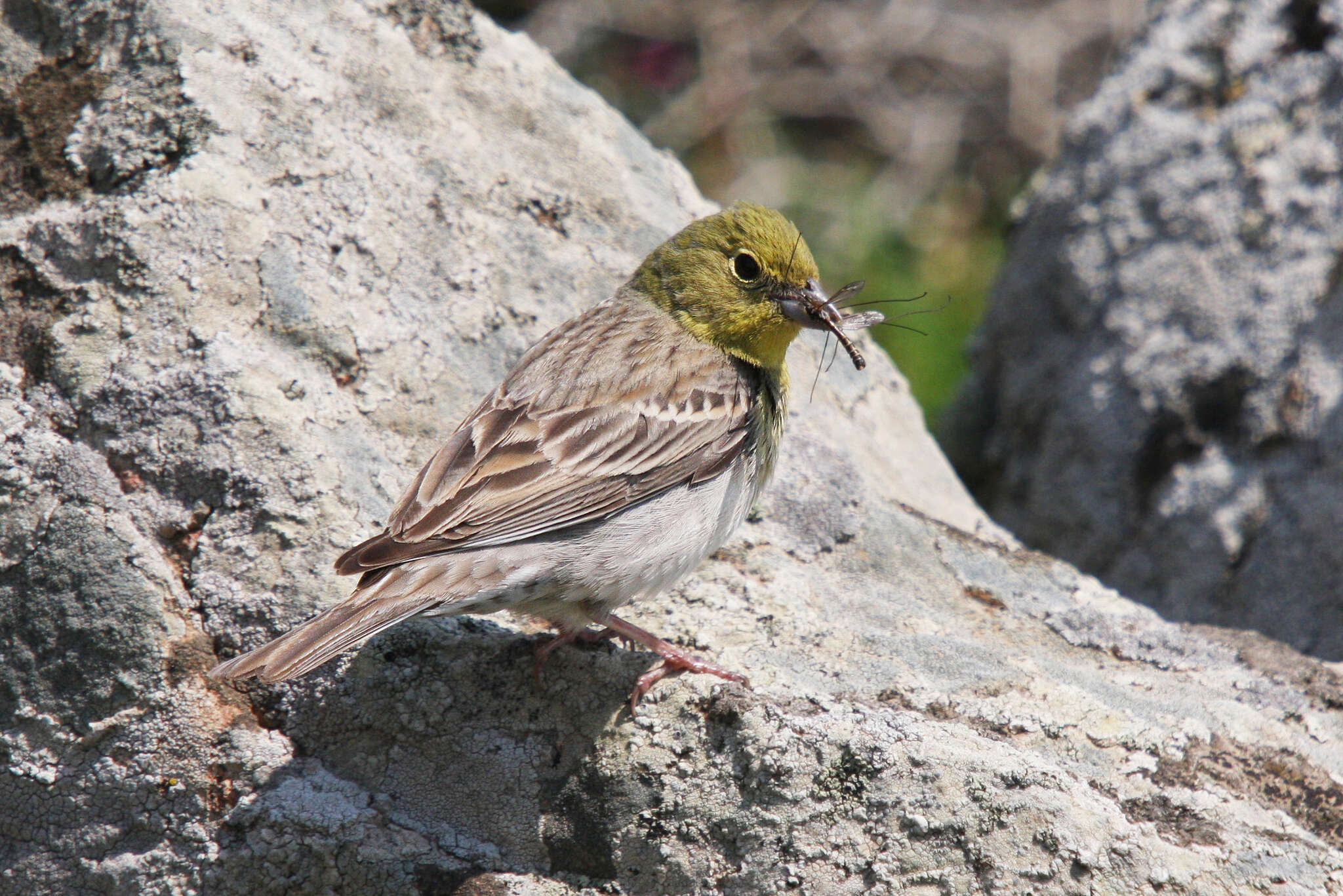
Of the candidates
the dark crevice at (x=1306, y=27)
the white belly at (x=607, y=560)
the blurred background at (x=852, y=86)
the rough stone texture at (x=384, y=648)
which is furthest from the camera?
the blurred background at (x=852, y=86)

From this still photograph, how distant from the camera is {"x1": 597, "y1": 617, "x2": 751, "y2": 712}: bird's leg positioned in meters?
3.59

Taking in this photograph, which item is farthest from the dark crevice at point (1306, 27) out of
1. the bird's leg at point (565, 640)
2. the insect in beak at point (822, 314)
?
the bird's leg at point (565, 640)

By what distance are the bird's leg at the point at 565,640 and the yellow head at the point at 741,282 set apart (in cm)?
114

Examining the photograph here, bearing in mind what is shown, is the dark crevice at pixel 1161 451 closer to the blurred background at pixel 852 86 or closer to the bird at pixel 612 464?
the bird at pixel 612 464

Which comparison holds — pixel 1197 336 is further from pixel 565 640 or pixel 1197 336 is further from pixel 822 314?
pixel 565 640

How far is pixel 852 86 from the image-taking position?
405 inches

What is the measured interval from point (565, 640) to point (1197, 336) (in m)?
3.45

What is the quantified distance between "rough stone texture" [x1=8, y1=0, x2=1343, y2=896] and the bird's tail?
340mm

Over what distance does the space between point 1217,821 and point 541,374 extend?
7.83 ft

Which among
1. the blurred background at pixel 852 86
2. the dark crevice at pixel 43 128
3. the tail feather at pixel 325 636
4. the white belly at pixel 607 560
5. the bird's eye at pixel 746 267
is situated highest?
the blurred background at pixel 852 86

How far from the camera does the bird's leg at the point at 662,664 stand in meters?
3.59

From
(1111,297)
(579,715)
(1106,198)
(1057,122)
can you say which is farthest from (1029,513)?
(1057,122)

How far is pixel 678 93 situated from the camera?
10.1 meters

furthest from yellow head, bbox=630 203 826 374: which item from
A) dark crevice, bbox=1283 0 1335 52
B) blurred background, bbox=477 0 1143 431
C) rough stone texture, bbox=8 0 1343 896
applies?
blurred background, bbox=477 0 1143 431
